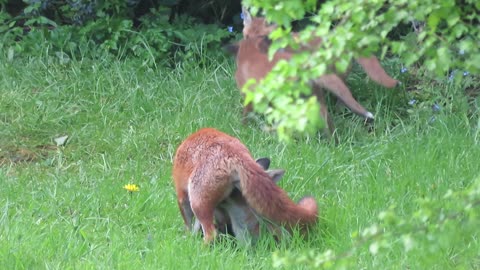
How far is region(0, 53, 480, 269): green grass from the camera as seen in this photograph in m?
5.67

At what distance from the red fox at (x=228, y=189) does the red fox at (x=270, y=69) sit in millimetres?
1916

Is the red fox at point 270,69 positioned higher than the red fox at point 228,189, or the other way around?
the red fox at point 228,189

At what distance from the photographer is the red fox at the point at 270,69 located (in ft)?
26.5

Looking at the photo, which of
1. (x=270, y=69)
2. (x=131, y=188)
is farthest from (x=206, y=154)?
(x=270, y=69)

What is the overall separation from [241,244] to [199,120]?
8.06 feet

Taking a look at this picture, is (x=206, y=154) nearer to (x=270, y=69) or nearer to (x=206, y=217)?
(x=206, y=217)

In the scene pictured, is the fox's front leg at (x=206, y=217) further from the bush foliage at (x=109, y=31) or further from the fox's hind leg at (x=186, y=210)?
the bush foliage at (x=109, y=31)

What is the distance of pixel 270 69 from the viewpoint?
7.91 m

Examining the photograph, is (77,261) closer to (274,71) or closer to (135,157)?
(135,157)

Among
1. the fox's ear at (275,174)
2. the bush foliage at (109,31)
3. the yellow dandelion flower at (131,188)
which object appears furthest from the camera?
the bush foliage at (109,31)

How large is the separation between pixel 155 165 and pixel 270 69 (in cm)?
119

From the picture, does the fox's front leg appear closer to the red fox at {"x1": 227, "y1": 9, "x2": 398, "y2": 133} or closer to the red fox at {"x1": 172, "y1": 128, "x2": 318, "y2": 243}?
the red fox at {"x1": 172, "y1": 128, "x2": 318, "y2": 243}

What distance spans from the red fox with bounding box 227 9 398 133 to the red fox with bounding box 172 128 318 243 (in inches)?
75.4

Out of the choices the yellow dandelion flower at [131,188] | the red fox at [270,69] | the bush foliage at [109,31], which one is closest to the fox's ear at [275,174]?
the yellow dandelion flower at [131,188]
